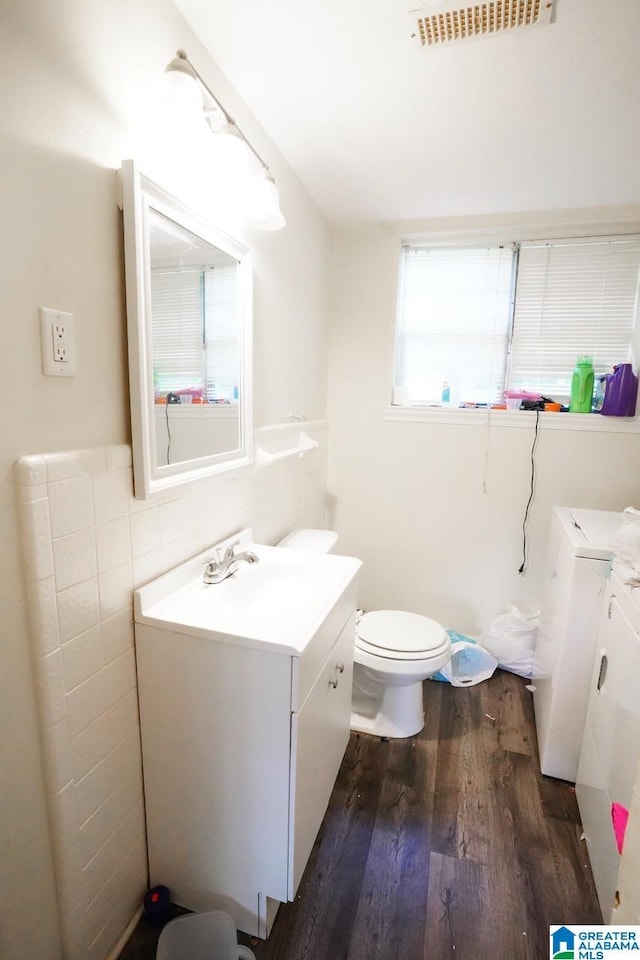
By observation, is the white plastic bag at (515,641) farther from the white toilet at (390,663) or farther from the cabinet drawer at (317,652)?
the cabinet drawer at (317,652)

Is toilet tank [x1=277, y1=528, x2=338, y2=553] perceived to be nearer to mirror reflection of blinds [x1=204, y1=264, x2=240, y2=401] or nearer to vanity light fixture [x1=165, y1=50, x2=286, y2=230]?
mirror reflection of blinds [x1=204, y1=264, x2=240, y2=401]

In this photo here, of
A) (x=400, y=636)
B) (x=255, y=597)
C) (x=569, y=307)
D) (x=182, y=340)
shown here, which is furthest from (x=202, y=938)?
(x=569, y=307)

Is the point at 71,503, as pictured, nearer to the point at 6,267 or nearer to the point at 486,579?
the point at 6,267

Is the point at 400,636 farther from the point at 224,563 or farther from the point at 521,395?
the point at 521,395

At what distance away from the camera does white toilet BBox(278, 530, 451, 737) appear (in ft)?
5.92

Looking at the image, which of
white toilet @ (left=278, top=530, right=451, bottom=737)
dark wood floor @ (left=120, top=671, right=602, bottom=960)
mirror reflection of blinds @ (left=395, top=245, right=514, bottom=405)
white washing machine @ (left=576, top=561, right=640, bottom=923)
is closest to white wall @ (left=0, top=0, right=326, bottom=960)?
dark wood floor @ (left=120, top=671, right=602, bottom=960)

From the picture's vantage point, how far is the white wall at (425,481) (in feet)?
7.73

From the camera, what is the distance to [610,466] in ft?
7.44

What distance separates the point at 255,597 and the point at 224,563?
0.52ft

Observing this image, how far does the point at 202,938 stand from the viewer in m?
1.15

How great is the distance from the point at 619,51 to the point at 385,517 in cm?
205

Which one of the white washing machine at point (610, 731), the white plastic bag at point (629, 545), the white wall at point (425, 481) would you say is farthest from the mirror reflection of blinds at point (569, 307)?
the white washing machine at point (610, 731)

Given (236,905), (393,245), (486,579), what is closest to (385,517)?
(486,579)

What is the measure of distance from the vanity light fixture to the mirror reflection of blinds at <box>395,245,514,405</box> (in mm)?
1266
